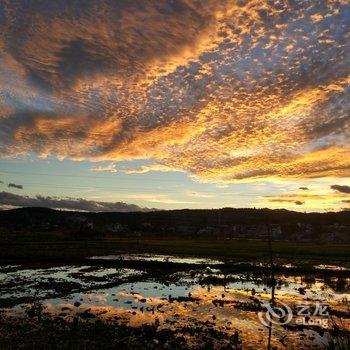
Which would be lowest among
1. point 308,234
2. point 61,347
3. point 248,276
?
→ point 61,347

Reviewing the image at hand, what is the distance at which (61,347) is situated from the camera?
59.1ft

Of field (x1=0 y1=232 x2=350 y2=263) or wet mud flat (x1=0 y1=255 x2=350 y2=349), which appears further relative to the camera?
field (x1=0 y1=232 x2=350 y2=263)

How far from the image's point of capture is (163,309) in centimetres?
2764

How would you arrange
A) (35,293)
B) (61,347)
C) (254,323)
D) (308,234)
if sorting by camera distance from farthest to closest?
(308,234) < (35,293) < (254,323) < (61,347)

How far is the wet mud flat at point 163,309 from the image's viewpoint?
1961 centimetres

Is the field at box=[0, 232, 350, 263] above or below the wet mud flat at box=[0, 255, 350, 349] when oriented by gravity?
above

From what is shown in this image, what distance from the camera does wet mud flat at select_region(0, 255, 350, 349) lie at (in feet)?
64.3

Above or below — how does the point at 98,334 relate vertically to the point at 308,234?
below

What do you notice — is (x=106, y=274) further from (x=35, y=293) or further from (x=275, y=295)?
(x=275, y=295)

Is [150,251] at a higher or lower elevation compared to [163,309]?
higher

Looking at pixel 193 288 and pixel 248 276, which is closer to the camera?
pixel 193 288

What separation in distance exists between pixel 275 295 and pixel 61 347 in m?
21.3

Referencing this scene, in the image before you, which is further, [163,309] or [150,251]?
[150,251]

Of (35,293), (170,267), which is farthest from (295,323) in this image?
(170,267)
